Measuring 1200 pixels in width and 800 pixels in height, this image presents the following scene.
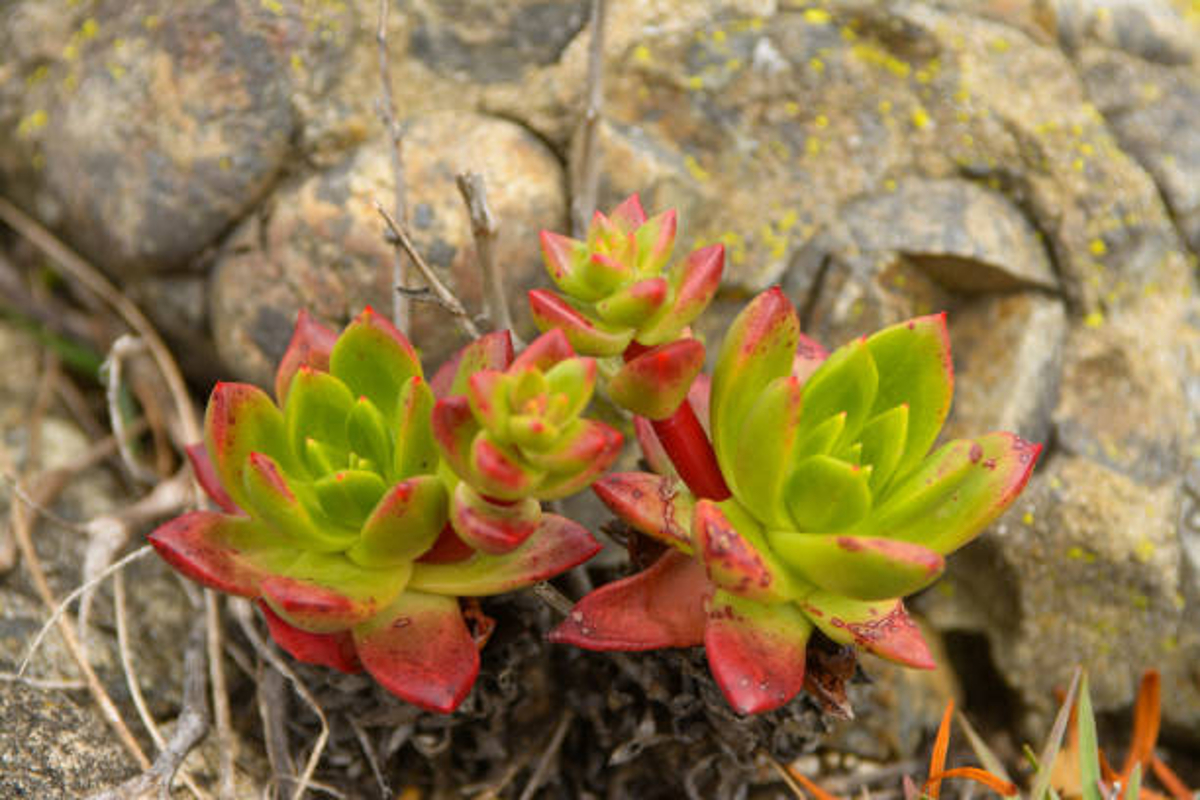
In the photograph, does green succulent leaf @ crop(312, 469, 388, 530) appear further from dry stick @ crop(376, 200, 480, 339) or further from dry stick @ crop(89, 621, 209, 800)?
dry stick @ crop(89, 621, 209, 800)

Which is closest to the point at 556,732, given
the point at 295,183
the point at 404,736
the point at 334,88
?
the point at 404,736

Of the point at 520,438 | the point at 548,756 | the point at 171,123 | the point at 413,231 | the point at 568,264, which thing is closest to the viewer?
the point at 520,438

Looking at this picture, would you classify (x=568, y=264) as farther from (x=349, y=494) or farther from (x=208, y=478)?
(x=208, y=478)

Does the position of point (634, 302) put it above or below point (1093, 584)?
above

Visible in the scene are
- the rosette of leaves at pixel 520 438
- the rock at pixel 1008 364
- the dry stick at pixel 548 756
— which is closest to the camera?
the rosette of leaves at pixel 520 438

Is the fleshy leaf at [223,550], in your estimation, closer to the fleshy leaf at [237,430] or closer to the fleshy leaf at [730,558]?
the fleshy leaf at [237,430]

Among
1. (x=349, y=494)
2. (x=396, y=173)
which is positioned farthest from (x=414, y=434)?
(x=396, y=173)

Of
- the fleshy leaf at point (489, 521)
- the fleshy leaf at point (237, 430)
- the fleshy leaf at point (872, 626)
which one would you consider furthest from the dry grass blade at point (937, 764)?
the fleshy leaf at point (237, 430)

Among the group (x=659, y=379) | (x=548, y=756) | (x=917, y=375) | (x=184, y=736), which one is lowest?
(x=548, y=756)

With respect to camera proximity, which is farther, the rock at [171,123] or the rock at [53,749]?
the rock at [171,123]
